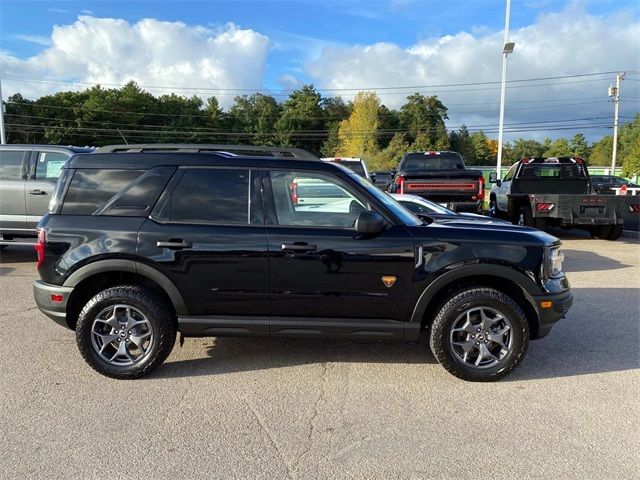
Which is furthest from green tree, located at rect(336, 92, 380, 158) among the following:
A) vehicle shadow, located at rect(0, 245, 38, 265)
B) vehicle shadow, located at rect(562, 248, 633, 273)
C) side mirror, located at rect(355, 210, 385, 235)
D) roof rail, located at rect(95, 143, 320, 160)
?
side mirror, located at rect(355, 210, 385, 235)

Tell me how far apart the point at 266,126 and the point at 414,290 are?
328 ft

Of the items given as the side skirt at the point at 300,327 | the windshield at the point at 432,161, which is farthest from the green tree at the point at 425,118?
the side skirt at the point at 300,327

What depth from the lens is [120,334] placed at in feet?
13.4

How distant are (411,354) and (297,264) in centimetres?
153

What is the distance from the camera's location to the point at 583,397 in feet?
12.5

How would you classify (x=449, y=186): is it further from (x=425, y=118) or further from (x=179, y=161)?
(x=425, y=118)

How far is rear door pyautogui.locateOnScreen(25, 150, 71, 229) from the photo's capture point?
28.2ft

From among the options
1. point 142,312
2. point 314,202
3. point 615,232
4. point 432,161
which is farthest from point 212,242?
point 432,161

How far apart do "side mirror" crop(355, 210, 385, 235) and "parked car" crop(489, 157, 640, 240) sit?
7.92 metres

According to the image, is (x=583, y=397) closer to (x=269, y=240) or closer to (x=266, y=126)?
(x=269, y=240)

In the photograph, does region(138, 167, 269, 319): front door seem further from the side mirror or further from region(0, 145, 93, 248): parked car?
region(0, 145, 93, 248): parked car

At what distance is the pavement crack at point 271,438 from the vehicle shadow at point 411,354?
73cm

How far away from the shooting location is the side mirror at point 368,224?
12.5 feet

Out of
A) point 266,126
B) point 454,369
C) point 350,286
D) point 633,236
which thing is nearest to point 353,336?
point 350,286
